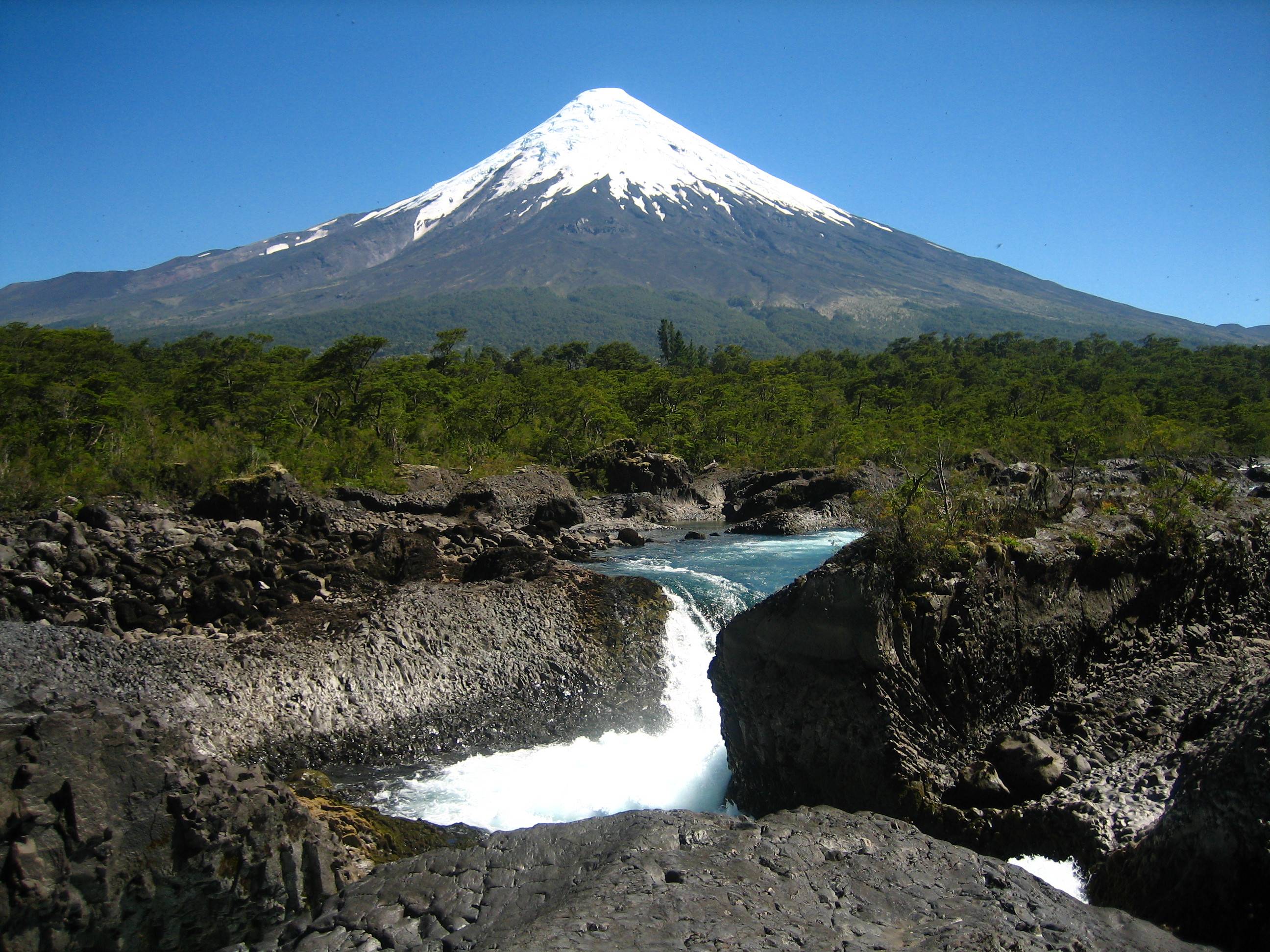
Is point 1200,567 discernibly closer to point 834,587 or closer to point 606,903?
point 834,587

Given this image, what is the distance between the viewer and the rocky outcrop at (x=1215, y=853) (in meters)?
4.54

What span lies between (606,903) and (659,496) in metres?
25.3

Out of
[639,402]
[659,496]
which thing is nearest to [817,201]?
[639,402]

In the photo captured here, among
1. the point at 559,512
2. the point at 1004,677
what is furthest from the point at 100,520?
the point at 1004,677

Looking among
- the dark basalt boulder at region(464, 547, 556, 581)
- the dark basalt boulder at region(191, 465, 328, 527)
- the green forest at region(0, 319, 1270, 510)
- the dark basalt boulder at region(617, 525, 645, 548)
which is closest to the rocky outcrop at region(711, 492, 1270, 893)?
the dark basalt boulder at region(464, 547, 556, 581)

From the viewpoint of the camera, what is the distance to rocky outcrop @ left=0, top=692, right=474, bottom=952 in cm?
414

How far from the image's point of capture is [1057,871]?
19.4ft

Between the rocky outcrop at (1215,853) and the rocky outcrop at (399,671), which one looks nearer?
the rocky outcrop at (1215,853)

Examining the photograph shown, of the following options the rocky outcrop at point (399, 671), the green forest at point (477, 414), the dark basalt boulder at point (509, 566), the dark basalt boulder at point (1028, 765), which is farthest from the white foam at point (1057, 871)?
the green forest at point (477, 414)

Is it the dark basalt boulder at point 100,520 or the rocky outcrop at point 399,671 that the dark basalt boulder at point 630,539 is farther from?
the dark basalt boulder at point 100,520

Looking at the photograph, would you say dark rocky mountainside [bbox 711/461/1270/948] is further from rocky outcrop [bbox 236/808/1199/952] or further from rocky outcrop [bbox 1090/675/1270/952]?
rocky outcrop [bbox 236/808/1199/952]

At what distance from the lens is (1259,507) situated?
9547mm

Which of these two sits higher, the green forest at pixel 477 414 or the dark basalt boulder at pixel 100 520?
the green forest at pixel 477 414

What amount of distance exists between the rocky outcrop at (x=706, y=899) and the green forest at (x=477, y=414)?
16236 millimetres
